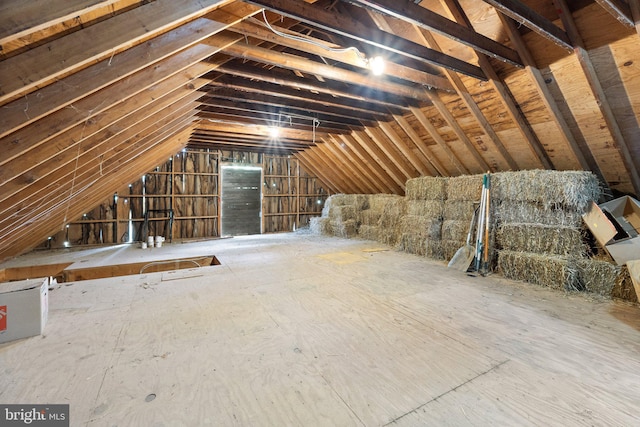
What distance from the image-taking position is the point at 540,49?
117 inches

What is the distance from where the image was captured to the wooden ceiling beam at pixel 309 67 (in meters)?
2.82

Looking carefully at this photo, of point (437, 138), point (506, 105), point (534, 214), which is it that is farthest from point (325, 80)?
point (534, 214)

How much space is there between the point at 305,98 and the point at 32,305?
13.1 feet

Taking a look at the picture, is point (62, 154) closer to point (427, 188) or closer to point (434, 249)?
point (434, 249)

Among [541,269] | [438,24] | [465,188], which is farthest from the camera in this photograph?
[465,188]

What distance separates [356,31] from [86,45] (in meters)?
2.05

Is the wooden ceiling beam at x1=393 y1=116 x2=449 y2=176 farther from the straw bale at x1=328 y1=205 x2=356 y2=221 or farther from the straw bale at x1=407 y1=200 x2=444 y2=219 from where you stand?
the straw bale at x1=328 y1=205 x2=356 y2=221

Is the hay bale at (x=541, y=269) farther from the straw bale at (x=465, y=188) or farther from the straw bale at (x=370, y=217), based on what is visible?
the straw bale at (x=370, y=217)

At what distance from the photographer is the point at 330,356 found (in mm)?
1863

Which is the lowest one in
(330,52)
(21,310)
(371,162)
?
(21,310)

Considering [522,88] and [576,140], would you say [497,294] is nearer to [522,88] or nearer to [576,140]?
[576,140]

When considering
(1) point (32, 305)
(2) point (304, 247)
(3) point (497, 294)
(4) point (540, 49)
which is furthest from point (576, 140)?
(1) point (32, 305)

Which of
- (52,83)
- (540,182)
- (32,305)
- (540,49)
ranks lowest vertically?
(32,305)
